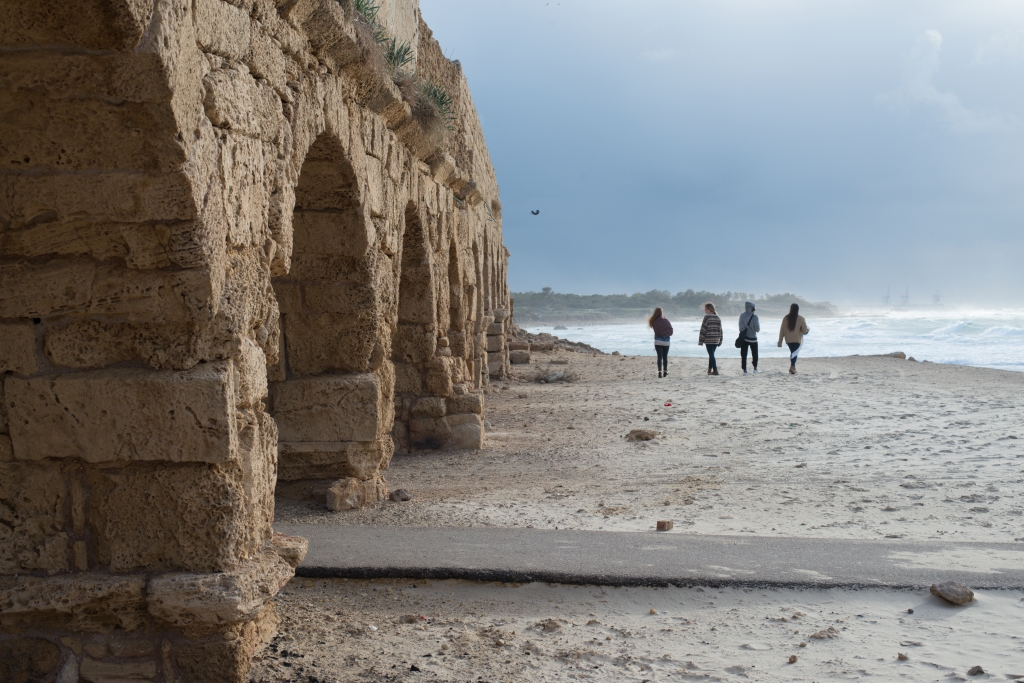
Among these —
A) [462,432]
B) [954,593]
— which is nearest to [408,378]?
[462,432]

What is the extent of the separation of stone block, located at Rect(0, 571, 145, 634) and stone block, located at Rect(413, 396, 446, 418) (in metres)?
5.76

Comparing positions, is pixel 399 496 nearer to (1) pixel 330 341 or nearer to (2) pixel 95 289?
(1) pixel 330 341

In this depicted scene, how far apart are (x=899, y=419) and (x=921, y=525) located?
5.37 metres

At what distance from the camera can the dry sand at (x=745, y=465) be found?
5.91 meters

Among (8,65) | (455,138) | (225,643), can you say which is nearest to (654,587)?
(225,643)

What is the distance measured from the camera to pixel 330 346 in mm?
5727

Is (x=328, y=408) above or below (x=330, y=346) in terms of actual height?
below

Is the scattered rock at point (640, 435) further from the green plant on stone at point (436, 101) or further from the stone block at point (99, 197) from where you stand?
the stone block at point (99, 197)

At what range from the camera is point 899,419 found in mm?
10672

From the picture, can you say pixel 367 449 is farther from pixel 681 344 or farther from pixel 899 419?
pixel 681 344

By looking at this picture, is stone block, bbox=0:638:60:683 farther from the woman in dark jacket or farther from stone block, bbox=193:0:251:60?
the woman in dark jacket

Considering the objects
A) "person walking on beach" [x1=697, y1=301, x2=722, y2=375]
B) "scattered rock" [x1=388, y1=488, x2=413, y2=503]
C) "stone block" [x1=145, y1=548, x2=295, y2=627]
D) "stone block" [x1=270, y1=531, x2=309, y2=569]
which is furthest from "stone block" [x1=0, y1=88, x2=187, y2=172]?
"person walking on beach" [x1=697, y1=301, x2=722, y2=375]

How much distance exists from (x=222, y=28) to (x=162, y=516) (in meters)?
1.84

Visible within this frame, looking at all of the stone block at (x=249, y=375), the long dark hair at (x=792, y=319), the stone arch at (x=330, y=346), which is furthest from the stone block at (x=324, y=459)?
the long dark hair at (x=792, y=319)
